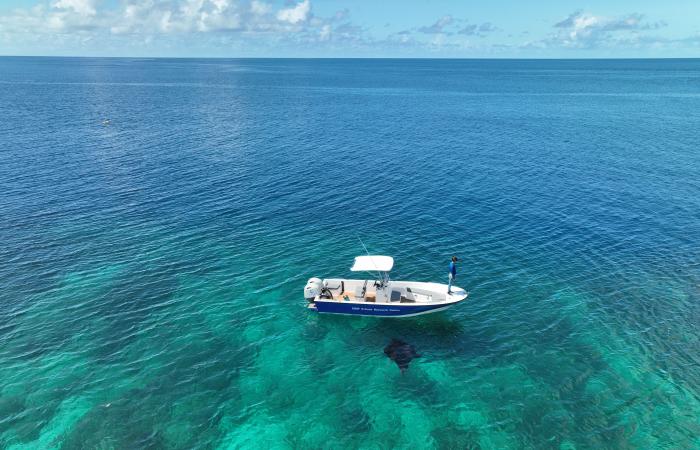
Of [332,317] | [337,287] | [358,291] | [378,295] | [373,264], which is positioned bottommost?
[332,317]

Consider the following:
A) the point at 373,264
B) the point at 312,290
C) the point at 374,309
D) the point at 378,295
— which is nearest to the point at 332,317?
the point at 312,290

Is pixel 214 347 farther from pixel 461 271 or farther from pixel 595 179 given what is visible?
pixel 595 179

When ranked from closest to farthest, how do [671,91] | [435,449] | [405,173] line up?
[435,449] → [405,173] → [671,91]

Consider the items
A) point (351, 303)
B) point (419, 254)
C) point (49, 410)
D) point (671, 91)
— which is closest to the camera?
point (49, 410)

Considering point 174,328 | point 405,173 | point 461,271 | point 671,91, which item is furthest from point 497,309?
A: point 671,91

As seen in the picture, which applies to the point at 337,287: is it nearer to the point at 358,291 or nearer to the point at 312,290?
the point at 358,291

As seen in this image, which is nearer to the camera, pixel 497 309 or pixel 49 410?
pixel 49 410

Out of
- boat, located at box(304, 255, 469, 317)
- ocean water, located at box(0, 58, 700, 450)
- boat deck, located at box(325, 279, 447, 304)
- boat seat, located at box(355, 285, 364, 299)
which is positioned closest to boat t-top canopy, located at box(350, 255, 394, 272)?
boat, located at box(304, 255, 469, 317)
